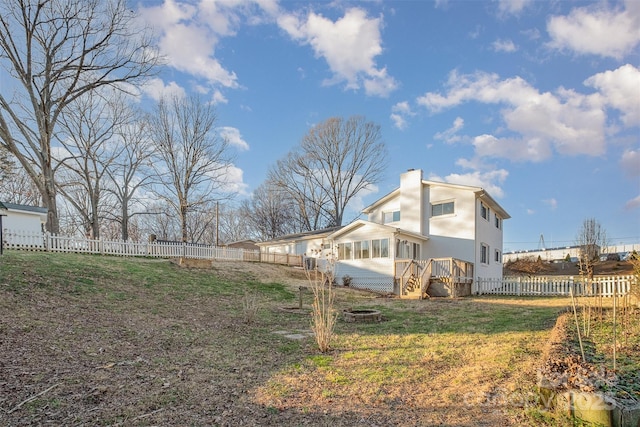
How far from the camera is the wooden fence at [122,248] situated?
50.3 ft

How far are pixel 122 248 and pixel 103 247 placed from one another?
0.95 m

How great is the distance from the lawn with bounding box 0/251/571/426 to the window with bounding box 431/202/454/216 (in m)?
10.5

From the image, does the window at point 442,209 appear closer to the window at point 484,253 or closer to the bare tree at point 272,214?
the window at point 484,253

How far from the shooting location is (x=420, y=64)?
1290 centimetres

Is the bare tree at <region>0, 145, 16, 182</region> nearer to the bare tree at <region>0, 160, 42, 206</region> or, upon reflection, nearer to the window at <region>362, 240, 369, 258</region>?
the bare tree at <region>0, 160, 42, 206</region>

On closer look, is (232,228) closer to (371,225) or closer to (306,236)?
(306,236)

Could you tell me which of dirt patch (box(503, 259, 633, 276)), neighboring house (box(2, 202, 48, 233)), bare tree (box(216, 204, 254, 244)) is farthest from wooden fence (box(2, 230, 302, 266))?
bare tree (box(216, 204, 254, 244))

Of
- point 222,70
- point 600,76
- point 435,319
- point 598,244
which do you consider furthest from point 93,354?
point 598,244

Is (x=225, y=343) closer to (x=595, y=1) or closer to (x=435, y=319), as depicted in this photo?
(x=435, y=319)

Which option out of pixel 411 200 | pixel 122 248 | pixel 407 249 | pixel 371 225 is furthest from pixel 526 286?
pixel 122 248

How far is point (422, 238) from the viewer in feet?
64.5

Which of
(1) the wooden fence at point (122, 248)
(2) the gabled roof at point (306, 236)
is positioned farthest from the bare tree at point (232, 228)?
(1) the wooden fence at point (122, 248)

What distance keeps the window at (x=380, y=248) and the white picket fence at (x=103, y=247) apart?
8.94m

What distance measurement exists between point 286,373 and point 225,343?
77.4 inches
